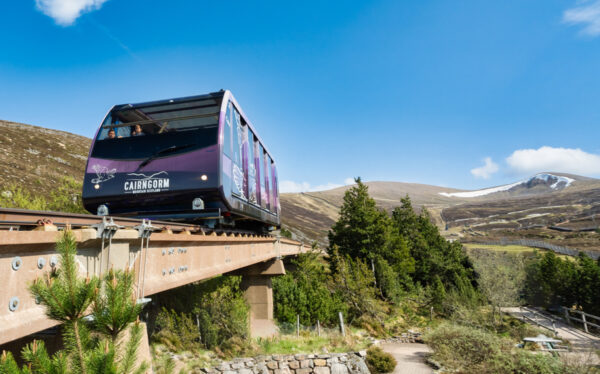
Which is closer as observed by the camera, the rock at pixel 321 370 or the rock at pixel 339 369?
the rock at pixel 321 370

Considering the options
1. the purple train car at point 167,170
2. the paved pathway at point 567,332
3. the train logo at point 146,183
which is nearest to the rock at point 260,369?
the purple train car at point 167,170

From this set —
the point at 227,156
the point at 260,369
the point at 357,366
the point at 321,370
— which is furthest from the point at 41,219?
the point at 357,366

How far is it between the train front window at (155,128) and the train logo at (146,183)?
52cm

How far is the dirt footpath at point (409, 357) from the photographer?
17.3m

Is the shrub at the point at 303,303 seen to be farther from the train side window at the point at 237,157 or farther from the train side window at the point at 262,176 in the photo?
the train side window at the point at 237,157

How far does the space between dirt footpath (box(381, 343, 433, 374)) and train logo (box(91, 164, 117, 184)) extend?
17.0 metres

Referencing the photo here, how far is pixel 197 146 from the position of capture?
729 cm

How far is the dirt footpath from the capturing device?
1731cm

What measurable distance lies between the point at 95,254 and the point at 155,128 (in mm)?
5995

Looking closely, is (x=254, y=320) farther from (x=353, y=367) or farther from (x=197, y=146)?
(x=197, y=146)

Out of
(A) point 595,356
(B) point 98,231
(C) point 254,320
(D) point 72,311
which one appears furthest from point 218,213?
(A) point 595,356

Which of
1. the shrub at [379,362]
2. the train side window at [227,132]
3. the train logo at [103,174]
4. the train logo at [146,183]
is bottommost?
the shrub at [379,362]

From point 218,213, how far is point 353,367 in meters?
13.2

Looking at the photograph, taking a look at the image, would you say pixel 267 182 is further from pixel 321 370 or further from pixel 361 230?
pixel 361 230
